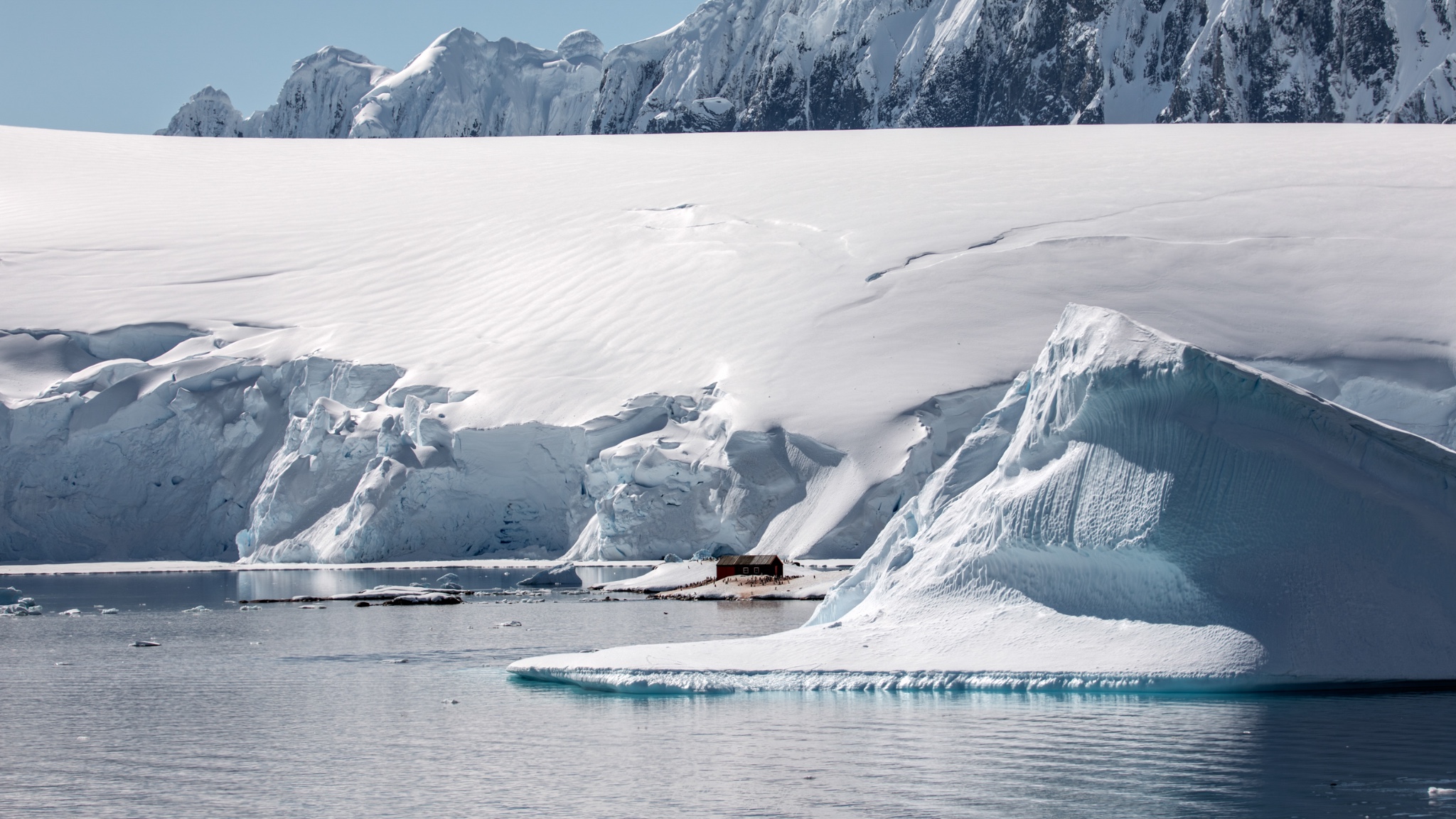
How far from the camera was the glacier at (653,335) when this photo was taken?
35.4 m

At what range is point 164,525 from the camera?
42.3 m

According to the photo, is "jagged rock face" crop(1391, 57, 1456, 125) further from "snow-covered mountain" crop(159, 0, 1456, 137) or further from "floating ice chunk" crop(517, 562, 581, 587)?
"floating ice chunk" crop(517, 562, 581, 587)

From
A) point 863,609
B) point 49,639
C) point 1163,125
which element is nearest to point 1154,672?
point 863,609

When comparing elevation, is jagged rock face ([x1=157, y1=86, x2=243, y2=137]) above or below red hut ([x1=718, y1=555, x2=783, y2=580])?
above

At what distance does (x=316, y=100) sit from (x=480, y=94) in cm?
1934

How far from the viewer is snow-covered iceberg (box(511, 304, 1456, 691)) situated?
1384 centimetres

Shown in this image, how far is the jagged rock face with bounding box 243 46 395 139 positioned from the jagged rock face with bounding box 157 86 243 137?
3.41 m

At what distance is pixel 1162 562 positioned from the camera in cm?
1454

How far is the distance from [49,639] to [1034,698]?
15.9 m

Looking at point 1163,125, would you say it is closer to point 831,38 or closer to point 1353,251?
point 1353,251

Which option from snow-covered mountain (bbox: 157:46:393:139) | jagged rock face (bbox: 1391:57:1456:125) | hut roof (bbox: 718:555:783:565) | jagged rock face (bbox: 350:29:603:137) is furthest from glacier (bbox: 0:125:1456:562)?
snow-covered mountain (bbox: 157:46:393:139)

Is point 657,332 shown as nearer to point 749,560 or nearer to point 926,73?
point 749,560

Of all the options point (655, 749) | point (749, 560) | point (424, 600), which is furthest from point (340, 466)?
point (655, 749)

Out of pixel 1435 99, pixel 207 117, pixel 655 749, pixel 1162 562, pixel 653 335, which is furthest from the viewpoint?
pixel 207 117
